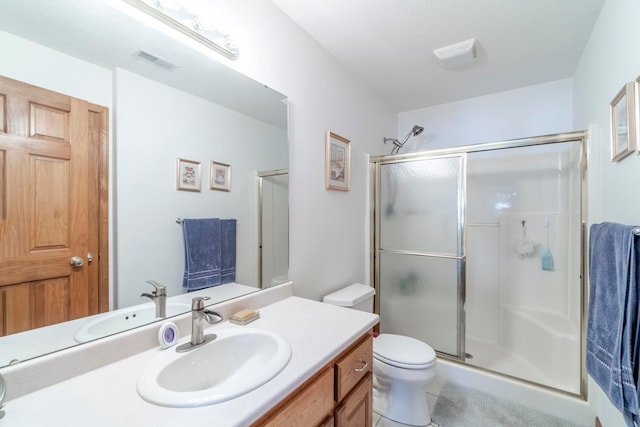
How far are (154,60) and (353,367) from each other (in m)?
1.38

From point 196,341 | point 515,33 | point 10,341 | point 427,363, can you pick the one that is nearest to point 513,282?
point 427,363

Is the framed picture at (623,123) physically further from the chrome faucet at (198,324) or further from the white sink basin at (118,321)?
the white sink basin at (118,321)

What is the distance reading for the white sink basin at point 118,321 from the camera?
0.84m

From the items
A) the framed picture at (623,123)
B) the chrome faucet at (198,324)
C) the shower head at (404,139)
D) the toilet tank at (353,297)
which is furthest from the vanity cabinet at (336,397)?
the shower head at (404,139)

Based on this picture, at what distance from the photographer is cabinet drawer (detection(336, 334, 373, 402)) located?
99cm

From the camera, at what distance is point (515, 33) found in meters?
1.66

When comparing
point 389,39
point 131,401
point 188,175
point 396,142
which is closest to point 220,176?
point 188,175

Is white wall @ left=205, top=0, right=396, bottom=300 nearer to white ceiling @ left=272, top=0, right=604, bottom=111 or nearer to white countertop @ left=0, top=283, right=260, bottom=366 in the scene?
white ceiling @ left=272, top=0, right=604, bottom=111

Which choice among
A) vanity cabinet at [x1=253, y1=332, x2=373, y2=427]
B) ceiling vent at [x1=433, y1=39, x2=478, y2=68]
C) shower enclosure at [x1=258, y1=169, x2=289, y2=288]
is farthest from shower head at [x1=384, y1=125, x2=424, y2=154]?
vanity cabinet at [x1=253, y1=332, x2=373, y2=427]

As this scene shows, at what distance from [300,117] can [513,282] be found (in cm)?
232

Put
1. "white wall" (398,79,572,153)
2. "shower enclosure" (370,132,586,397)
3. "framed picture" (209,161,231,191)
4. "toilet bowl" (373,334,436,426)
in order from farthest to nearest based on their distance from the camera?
"white wall" (398,79,572,153), "shower enclosure" (370,132,586,397), "toilet bowl" (373,334,436,426), "framed picture" (209,161,231,191)

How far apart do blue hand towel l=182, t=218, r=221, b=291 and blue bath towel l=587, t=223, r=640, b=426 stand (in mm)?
1482

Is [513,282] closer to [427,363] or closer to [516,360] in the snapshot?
[516,360]

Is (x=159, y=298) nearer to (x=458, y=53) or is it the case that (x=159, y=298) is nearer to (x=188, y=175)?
(x=188, y=175)
